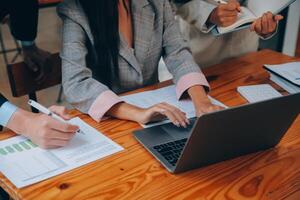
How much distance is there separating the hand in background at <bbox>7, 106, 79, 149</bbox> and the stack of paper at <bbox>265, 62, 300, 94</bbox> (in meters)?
0.75

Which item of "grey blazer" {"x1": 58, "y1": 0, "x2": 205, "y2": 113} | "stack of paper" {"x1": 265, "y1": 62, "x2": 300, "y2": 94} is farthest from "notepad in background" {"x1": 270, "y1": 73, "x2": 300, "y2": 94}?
"grey blazer" {"x1": 58, "y1": 0, "x2": 205, "y2": 113}

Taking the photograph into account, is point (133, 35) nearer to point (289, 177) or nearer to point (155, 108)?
point (155, 108)

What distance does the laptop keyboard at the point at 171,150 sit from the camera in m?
0.90

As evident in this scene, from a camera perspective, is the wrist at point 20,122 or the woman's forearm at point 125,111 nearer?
the wrist at point 20,122

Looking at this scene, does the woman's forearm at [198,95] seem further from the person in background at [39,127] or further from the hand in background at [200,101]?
the person in background at [39,127]

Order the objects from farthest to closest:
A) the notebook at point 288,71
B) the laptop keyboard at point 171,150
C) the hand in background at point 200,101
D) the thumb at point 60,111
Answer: the notebook at point 288,71, the hand in background at point 200,101, the thumb at point 60,111, the laptop keyboard at point 171,150

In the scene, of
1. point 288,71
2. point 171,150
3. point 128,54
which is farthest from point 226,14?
point 171,150

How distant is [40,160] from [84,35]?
1.50 feet

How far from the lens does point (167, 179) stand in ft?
2.78

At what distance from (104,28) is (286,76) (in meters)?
0.63

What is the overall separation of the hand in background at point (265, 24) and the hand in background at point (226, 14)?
8 centimetres

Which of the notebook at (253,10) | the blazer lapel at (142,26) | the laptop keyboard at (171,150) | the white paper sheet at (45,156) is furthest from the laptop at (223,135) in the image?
the notebook at (253,10)

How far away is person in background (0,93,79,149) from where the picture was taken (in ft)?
3.04

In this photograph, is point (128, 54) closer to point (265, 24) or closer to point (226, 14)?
point (226, 14)
